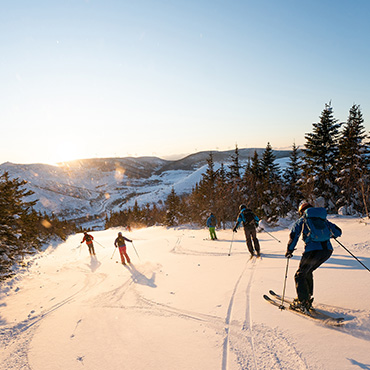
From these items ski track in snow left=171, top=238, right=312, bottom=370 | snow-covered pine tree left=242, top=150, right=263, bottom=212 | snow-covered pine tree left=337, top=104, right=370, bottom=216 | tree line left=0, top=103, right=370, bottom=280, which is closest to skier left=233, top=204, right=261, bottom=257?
ski track in snow left=171, top=238, right=312, bottom=370

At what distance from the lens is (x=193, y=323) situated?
4484 millimetres

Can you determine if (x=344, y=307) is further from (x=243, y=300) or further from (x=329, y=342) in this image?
(x=243, y=300)

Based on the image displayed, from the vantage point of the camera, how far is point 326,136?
24172 mm

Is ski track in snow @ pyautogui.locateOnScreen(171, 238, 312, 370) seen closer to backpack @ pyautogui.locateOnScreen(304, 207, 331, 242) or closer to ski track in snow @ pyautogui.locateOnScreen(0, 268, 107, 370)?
backpack @ pyautogui.locateOnScreen(304, 207, 331, 242)

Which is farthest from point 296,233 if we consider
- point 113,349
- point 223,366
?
point 113,349

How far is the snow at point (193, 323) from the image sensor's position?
337 cm

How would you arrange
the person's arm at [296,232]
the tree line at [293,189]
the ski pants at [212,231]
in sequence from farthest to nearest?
the tree line at [293,189] < the ski pants at [212,231] < the person's arm at [296,232]

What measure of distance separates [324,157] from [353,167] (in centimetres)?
396

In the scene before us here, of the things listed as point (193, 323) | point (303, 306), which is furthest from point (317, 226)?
point (193, 323)

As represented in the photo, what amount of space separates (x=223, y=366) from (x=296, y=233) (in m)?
2.76

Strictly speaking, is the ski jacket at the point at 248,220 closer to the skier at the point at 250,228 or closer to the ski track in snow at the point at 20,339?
the skier at the point at 250,228

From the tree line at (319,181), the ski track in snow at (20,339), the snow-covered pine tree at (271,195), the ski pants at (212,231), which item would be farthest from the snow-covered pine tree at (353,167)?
the ski track in snow at (20,339)

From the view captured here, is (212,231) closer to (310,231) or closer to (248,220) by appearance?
(248,220)

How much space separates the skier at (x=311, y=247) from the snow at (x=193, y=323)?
45cm
